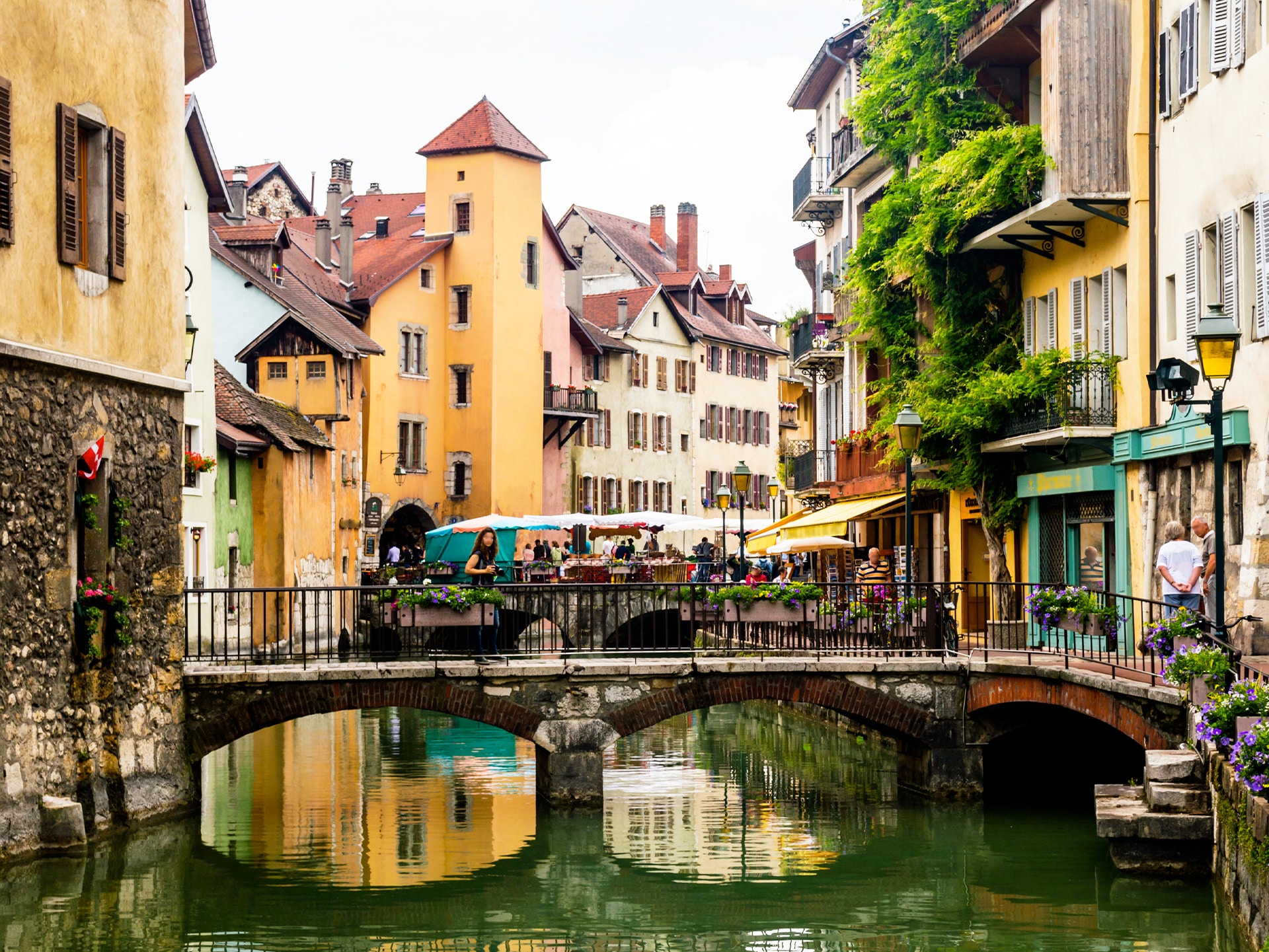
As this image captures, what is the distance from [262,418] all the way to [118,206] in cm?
2283

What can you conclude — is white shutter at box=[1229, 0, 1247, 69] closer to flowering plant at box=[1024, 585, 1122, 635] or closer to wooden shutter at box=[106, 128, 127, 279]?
flowering plant at box=[1024, 585, 1122, 635]

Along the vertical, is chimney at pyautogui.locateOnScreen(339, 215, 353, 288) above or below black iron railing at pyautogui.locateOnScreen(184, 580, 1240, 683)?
above

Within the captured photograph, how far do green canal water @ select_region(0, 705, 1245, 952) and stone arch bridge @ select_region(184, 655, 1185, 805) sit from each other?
77 centimetres

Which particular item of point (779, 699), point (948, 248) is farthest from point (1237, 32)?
point (779, 699)

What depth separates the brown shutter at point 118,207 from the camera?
18891 millimetres

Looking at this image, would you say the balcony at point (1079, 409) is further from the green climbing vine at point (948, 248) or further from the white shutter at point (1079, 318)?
the white shutter at point (1079, 318)

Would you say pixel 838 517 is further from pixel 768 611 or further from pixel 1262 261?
pixel 1262 261

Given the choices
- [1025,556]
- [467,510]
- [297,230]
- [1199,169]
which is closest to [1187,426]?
[1199,169]

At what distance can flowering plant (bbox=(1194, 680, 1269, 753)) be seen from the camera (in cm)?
1170

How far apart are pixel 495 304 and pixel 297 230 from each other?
348 inches

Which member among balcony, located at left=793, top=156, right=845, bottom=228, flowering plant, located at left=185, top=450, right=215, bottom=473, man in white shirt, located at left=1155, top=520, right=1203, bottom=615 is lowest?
man in white shirt, located at left=1155, top=520, right=1203, bottom=615

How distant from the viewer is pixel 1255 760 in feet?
35.6

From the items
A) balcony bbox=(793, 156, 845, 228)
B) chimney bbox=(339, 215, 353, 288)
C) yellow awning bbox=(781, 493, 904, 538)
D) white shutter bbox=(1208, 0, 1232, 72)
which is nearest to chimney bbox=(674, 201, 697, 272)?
chimney bbox=(339, 215, 353, 288)

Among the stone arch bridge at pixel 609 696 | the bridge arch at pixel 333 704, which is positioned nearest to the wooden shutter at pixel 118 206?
the stone arch bridge at pixel 609 696
